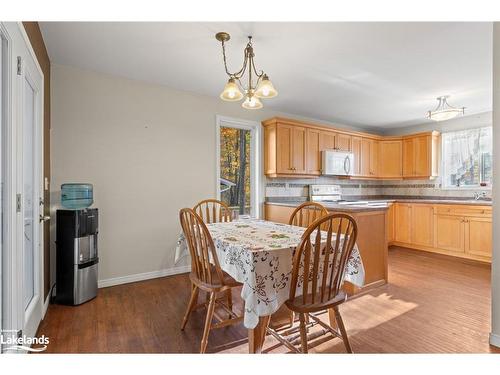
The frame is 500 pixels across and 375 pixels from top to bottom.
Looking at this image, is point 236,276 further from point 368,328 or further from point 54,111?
point 54,111

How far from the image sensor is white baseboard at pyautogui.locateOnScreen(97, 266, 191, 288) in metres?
2.99

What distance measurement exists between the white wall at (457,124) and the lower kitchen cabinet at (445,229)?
4.97ft

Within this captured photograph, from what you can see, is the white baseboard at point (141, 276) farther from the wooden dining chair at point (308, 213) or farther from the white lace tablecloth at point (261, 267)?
the white lace tablecloth at point (261, 267)

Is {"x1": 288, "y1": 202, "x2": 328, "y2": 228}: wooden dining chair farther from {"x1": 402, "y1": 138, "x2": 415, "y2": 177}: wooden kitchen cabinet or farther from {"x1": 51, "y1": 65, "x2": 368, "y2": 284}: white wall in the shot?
{"x1": 402, "y1": 138, "x2": 415, "y2": 177}: wooden kitchen cabinet

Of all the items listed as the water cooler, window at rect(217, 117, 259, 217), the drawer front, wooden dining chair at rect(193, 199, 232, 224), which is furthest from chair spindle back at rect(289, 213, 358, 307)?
the drawer front

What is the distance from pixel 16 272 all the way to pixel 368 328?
239 cm

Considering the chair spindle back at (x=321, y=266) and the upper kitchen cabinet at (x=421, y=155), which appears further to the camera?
the upper kitchen cabinet at (x=421, y=155)

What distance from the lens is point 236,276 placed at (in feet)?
5.30

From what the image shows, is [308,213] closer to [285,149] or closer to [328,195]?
[285,149]

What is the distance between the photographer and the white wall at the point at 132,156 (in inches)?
111

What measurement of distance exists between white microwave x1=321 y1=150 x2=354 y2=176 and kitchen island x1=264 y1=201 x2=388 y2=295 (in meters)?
1.54

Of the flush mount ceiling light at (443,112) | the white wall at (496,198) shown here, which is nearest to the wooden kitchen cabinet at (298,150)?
the flush mount ceiling light at (443,112)

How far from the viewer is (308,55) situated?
→ 2.57 m

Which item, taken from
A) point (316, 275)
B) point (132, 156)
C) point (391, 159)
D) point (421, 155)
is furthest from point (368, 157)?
point (316, 275)
